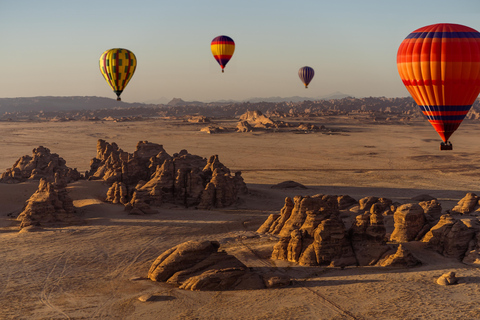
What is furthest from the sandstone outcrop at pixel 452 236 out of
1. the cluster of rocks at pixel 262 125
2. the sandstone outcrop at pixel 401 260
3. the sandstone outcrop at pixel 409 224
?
the cluster of rocks at pixel 262 125

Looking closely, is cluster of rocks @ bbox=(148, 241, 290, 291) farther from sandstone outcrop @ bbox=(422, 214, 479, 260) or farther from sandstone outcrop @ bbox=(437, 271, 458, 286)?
sandstone outcrop @ bbox=(422, 214, 479, 260)

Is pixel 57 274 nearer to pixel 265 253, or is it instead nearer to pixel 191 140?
pixel 265 253

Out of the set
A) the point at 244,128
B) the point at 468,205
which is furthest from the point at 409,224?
the point at 244,128

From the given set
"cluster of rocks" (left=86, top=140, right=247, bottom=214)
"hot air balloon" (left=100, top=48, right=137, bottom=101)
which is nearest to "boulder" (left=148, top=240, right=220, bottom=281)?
"cluster of rocks" (left=86, top=140, right=247, bottom=214)

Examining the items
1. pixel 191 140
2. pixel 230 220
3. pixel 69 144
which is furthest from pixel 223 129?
pixel 230 220

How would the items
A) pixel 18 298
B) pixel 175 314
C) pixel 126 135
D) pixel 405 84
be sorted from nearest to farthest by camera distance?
pixel 175 314
pixel 18 298
pixel 405 84
pixel 126 135

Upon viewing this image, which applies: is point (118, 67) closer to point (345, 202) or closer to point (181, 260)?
point (345, 202)
